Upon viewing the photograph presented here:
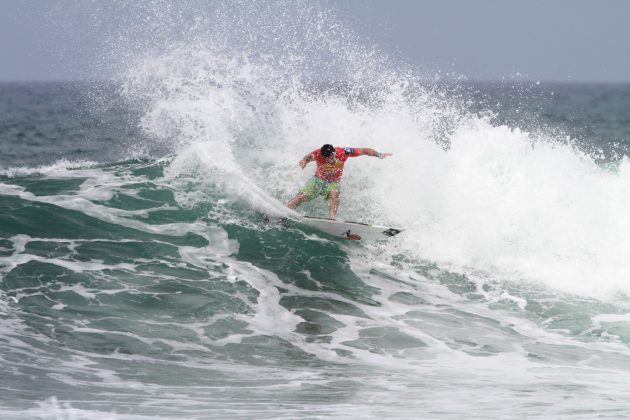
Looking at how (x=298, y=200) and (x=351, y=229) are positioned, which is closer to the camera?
(x=351, y=229)

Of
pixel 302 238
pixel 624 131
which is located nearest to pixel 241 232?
pixel 302 238

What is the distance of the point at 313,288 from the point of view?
11555mm

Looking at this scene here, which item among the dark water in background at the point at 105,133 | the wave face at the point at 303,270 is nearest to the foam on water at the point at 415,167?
the wave face at the point at 303,270

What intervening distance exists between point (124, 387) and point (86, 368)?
0.72 m

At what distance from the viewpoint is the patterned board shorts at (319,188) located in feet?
46.6

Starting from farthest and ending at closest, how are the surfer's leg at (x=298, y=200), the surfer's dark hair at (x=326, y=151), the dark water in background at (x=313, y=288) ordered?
the surfer's leg at (x=298, y=200)
the surfer's dark hair at (x=326, y=151)
the dark water in background at (x=313, y=288)

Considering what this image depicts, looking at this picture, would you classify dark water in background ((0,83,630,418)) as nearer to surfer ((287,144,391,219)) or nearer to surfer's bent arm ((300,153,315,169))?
surfer ((287,144,391,219))

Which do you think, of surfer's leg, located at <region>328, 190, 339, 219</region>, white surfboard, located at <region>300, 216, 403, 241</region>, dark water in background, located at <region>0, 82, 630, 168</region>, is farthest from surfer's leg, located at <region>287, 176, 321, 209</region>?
dark water in background, located at <region>0, 82, 630, 168</region>

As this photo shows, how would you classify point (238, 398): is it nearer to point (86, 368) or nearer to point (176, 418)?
point (176, 418)

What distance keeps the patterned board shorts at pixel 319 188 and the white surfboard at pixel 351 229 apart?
0.77 m

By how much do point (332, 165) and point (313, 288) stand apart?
3.34m

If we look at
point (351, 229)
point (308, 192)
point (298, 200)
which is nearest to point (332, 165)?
point (308, 192)

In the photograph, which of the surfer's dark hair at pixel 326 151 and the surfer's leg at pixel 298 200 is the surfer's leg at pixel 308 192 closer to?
the surfer's leg at pixel 298 200

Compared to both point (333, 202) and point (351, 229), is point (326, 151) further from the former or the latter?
point (351, 229)
